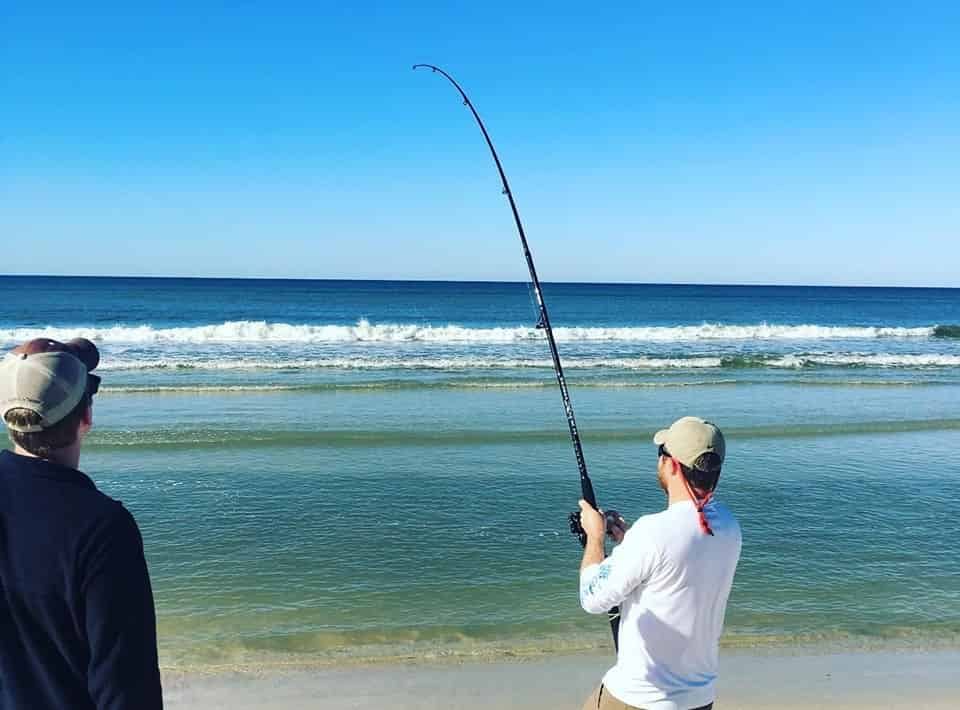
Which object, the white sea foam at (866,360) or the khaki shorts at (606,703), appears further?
the white sea foam at (866,360)

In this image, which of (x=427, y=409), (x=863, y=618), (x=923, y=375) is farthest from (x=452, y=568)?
(x=923, y=375)

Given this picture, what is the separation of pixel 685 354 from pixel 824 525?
18557mm

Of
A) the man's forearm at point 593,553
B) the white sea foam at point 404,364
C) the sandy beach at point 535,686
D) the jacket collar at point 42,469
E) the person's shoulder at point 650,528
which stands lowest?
the sandy beach at point 535,686

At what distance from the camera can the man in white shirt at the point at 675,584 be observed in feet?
7.91

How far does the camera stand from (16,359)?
1.95 meters

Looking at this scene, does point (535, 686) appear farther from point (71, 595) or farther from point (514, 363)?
point (514, 363)

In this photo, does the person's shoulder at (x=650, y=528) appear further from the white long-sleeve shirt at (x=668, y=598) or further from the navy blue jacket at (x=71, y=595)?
the navy blue jacket at (x=71, y=595)

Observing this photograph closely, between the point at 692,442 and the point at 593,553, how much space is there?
0.55m

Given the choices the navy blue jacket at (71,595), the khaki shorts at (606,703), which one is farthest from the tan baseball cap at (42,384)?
the khaki shorts at (606,703)

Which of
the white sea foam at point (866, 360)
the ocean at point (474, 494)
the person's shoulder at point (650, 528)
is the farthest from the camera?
the white sea foam at point (866, 360)

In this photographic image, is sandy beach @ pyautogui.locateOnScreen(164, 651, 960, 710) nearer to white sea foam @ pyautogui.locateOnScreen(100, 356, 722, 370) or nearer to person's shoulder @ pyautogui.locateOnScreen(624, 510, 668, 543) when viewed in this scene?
person's shoulder @ pyautogui.locateOnScreen(624, 510, 668, 543)

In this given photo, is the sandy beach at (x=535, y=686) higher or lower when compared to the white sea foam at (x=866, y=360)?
lower

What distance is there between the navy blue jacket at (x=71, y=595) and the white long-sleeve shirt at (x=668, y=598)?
1.40 m

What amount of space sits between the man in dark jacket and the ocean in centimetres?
340
